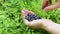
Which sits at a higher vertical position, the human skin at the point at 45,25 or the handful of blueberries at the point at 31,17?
the handful of blueberries at the point at 31,17

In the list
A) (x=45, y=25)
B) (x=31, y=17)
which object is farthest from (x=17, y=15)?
(x=45, y=25)

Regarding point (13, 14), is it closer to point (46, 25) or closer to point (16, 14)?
point (16, 14)

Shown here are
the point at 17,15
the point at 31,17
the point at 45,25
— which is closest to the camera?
the point at 45,25

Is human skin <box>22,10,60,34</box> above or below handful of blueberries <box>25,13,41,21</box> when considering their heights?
below

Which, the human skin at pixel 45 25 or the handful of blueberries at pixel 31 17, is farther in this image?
the handful of blueberries at pixel 31 17

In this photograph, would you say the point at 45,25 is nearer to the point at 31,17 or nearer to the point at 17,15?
the point at 31,17

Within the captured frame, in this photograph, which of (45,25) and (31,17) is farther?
(31,17)

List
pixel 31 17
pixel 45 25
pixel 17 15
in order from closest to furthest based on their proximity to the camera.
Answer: pixel 45 25 < pixel 31 17 < pixel 17 15

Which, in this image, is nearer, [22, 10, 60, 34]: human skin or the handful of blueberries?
[22, 10, 60, 34]: human skin
